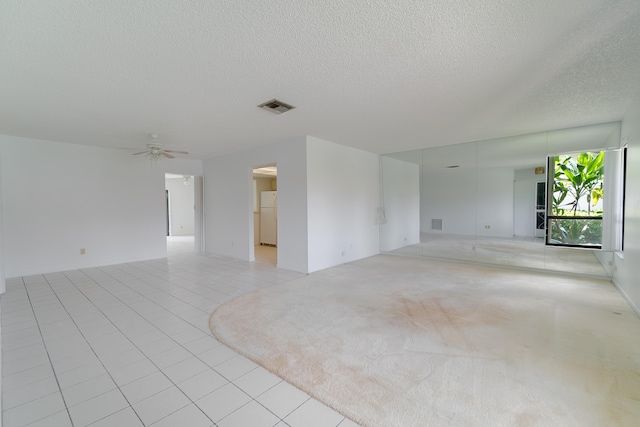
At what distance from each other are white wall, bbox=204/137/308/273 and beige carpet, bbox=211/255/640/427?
121 centimetres

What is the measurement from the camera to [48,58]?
2.18 m

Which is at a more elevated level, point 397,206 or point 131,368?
point 397,206

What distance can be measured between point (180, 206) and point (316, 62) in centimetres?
1099

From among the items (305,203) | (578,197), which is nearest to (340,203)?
(305,203)

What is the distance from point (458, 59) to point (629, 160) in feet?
10.2

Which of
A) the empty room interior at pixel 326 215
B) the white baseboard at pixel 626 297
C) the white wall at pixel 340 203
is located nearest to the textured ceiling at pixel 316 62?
the empty room interior at pixel 326 215

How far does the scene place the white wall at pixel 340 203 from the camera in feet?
15.9

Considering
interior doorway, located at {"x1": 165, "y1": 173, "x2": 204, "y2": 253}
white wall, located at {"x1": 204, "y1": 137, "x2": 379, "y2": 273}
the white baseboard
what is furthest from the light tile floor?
interior doorway, located at {"x1": 165, "y1": 173, "x2": 204, "y2": 253}

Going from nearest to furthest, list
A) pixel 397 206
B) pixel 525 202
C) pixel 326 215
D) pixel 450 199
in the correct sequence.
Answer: pixel 326 215
pixel 525 202
pixel 450 199
pixel 397 206

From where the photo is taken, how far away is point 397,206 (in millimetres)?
6723

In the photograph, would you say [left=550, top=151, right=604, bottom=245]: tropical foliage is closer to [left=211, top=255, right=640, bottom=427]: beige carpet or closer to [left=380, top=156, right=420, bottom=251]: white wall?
[left=211, top=255, right=640, bottom=427]: beige carpet

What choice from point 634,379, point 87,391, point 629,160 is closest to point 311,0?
point 87,391

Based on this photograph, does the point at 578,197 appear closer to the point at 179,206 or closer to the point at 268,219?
the point at 268,219

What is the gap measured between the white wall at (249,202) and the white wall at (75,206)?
3.85 feet
